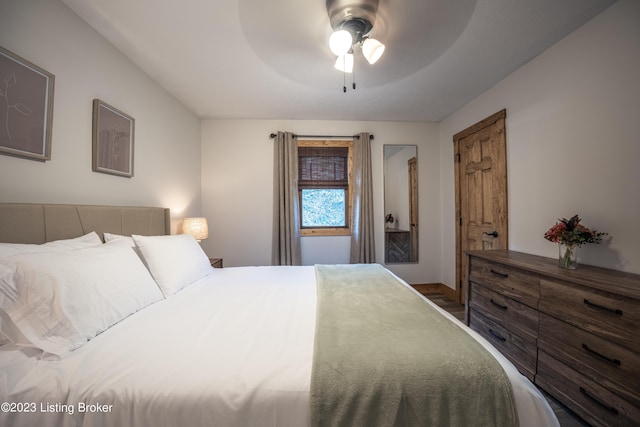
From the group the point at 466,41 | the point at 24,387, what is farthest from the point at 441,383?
the point at 466,41

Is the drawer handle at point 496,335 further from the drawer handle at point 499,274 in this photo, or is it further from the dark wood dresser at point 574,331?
the drawer handle at point 499,274

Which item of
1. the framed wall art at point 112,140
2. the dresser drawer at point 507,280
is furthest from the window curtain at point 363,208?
the framed wall art at point 112,140

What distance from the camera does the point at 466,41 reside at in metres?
1.76

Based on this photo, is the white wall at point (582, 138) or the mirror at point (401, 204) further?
the mirror at point (401, 204)

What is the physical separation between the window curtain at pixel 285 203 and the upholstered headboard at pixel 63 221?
1558 millimetres

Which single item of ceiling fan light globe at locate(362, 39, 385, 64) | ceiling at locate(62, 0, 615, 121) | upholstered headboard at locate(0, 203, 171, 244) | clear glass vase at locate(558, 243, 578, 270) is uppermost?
ceiling at locate(62, 0, 615, 121)

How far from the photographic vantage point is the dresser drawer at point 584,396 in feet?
3.72

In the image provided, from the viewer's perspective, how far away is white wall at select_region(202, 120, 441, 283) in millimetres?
3281

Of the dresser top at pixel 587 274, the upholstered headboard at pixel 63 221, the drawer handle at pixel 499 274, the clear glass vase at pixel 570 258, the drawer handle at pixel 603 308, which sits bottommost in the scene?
the drawer handle at pixel 603 308

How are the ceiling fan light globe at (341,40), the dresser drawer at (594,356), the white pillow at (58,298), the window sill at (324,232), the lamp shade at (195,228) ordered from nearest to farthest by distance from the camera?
the white pillow at (58,298) < the dresser drawer at (594,356) < the ceiling fan light globe at (341,40) < the lamp shade at (195,228) < the window sill at (324,232)

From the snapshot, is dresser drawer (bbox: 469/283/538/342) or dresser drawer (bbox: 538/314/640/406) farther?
dresser drawer (bbox: 469/283/538/342)

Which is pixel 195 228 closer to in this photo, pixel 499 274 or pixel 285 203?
pixel 285 203

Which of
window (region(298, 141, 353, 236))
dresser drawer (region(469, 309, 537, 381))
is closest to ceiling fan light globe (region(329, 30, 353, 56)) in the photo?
window (region(298, 141, 353, 236))

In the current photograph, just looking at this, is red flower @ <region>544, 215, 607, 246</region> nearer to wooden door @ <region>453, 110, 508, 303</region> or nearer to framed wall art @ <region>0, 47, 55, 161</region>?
wooden door @ <region>453, 110, 508, 303</region>
